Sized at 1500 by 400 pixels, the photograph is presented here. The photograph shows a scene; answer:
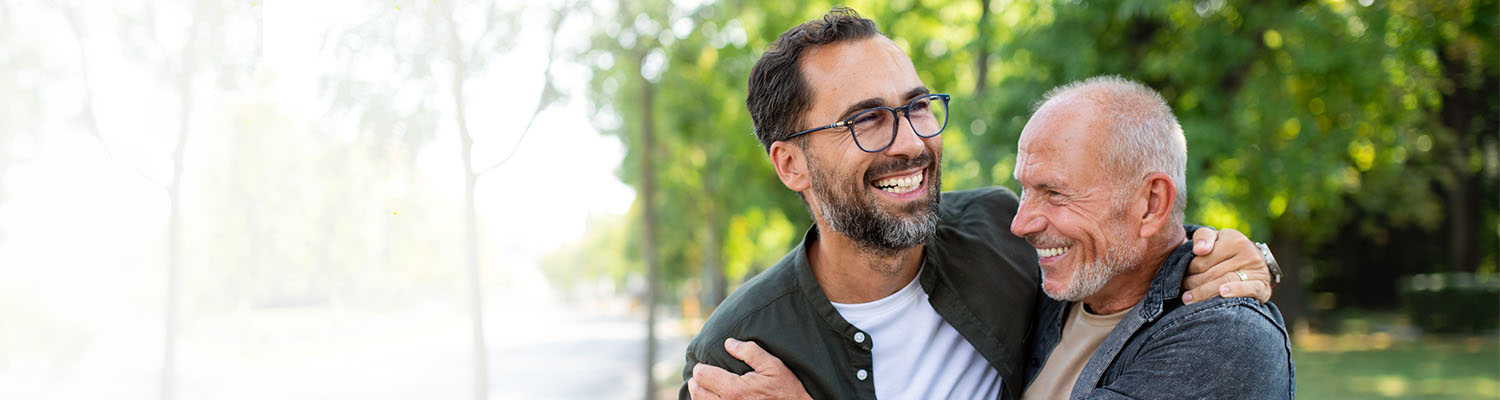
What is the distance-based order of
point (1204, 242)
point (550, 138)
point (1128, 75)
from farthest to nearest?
point (550, 138)
point (1128, 75)
point (1204, 242)

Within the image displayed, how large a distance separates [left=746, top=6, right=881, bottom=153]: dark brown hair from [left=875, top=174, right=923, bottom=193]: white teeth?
11.3 inches

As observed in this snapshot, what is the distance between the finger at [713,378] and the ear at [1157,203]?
42.9 inches

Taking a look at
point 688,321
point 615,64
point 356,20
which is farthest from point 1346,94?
point 688,321

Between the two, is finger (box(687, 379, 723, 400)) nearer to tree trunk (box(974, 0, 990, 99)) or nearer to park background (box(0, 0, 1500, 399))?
park background (box(0, 0, 1500, 399))

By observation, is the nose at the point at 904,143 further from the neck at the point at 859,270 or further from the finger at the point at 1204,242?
the finger at the point at 1204,242

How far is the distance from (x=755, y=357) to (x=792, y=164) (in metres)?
0.58

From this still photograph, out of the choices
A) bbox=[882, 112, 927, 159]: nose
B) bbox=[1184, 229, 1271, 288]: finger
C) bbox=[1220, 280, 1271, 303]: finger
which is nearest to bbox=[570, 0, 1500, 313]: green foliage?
bbox=[882, 112, 927, 159]: nose

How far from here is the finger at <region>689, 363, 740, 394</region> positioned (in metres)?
2.73

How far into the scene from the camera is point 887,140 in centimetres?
275

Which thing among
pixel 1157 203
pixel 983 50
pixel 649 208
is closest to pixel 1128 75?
pixel 983 50

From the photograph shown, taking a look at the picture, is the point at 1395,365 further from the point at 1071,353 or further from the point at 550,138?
the point at 1071,353

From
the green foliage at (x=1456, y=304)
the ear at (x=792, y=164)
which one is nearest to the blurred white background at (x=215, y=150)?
the ear at (x=792, y=164)

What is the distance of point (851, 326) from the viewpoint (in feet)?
9.34

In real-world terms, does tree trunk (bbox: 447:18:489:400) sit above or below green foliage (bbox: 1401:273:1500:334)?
above
